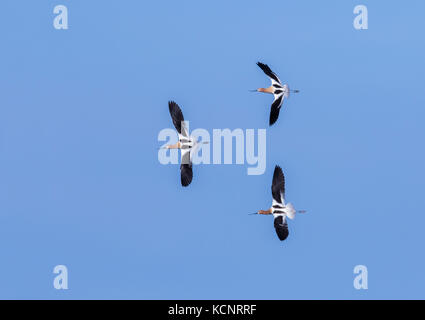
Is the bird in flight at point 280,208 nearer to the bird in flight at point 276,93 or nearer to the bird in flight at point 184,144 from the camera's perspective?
the bird in flight at point 276,93

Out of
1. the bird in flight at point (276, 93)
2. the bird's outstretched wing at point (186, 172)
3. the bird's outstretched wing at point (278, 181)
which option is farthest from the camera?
the bird in flight at point (276, 93)

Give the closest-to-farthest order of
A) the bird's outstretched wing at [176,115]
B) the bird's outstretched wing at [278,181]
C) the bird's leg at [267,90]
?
1. the bird's outstretched wing at [278,181]
2. the bird's outstretched wing at [176,115]
3. the bird's leg at [267,90]

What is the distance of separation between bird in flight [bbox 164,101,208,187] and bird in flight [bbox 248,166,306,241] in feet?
8.57

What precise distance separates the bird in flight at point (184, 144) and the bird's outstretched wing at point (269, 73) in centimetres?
284

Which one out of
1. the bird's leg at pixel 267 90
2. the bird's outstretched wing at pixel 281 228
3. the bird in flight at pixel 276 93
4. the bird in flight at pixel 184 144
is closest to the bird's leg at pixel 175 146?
the bird in flight at pixel 184 144

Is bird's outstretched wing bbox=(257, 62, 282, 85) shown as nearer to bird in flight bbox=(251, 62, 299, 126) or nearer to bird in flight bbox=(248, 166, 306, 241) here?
bird in flight bbox=(251, 62, 299, 126)

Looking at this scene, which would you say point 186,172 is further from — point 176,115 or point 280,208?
point 280,208

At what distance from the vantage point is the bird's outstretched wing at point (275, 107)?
34.0 meters

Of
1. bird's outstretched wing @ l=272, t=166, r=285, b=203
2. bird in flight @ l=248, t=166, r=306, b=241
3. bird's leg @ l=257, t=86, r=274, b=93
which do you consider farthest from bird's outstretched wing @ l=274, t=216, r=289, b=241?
bird's leg @ l=257, t=86, r=274, b=93

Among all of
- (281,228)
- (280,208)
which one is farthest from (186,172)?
(281,228)

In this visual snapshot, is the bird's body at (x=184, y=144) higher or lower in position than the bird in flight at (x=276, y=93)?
lower

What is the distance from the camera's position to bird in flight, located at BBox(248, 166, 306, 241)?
33.4m

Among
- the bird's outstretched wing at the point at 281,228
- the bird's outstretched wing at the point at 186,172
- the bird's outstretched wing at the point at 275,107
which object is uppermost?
the bird's outstretched wing at the point at 275,107

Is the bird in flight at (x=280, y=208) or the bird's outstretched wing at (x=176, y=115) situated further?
the bird's outstretched wing at (x=176, y=115)
